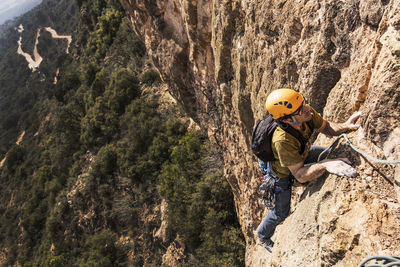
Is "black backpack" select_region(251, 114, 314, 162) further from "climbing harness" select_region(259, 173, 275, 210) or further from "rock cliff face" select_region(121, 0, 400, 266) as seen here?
"climbing harness" select_region(259, 173, 275, 210)

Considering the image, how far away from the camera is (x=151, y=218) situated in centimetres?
1961

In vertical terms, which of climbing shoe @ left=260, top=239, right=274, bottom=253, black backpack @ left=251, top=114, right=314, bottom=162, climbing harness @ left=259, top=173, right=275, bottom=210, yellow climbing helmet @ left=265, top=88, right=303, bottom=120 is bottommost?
climbing shoe @ left=260, top=239, right=274, bottom=253

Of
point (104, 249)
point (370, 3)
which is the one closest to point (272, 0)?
point (370, 3)

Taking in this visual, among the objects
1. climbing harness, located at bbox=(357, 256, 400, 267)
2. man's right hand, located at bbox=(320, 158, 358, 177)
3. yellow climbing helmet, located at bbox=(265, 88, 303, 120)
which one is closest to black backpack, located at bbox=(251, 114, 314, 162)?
yellow climbing helmet, located at bbox=(265, 88, 303, 120)

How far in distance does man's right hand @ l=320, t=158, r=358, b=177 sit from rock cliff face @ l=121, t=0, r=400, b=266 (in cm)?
12

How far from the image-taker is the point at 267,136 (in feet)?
11.9

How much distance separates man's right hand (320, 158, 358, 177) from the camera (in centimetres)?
300

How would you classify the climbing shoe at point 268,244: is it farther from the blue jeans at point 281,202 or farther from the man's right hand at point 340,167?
the man's right hand at point 340,167

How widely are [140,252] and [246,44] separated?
17.9m

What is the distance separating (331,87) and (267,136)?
1653mm

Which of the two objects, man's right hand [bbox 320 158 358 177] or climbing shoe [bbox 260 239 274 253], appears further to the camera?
climbing shoe [bbox 260 239 274 253]

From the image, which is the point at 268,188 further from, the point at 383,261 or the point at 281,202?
the point at 383,261

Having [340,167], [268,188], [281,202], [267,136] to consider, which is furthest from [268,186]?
[340,167]

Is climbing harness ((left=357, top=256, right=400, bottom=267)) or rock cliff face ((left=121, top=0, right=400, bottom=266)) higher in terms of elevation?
rock cliff face ((left=121, top=0, right=400, bottom=266))
